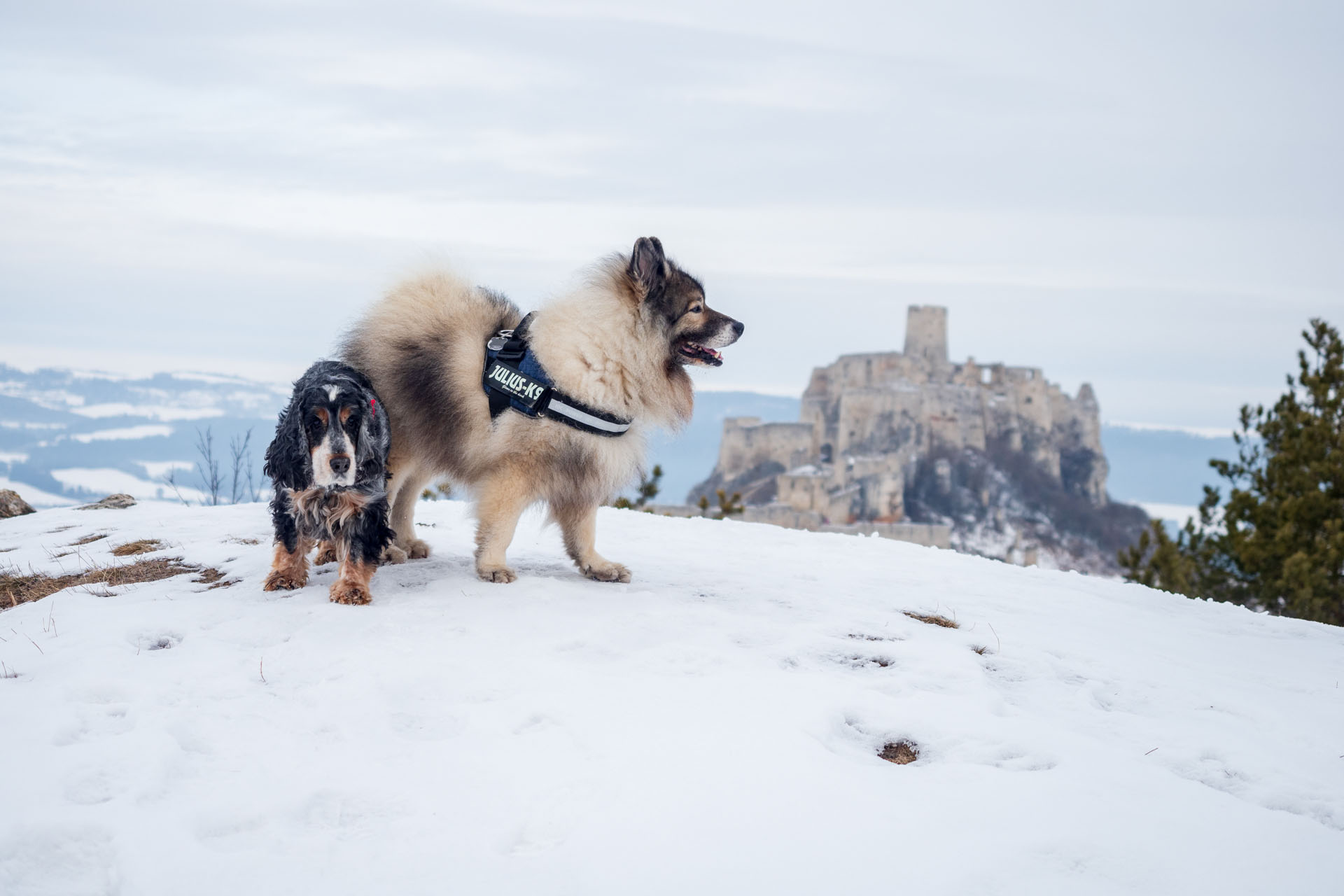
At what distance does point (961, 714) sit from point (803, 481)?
173 feet

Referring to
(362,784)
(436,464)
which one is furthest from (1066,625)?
(362,784)

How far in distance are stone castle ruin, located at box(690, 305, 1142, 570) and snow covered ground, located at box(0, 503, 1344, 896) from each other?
49756 millimetres

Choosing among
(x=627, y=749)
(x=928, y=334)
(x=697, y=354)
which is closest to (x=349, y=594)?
(x=627, y=749)

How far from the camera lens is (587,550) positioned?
5027 mm

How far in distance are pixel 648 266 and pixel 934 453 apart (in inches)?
2491

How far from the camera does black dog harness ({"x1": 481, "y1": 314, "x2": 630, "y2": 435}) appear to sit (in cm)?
445

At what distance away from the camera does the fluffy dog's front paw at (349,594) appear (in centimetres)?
416

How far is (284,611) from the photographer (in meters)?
4.02

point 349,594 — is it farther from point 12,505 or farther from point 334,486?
point 12,505

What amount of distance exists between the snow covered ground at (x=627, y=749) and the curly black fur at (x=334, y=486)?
12.4 inches

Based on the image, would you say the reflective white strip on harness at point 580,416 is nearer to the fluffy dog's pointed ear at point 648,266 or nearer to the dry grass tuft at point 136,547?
the fluffy dog's pointed ear at point 648,266

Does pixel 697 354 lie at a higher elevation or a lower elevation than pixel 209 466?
higher

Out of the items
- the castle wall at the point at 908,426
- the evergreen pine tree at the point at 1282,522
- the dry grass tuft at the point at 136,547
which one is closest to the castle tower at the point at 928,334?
the castle wall at the point at 908,426

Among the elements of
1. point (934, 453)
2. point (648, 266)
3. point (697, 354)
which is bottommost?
point (934, 453)
